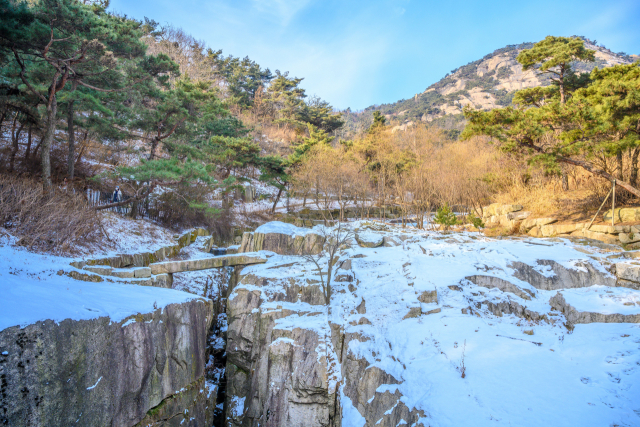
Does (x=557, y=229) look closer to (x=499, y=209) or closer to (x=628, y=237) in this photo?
(x=628, y=237)

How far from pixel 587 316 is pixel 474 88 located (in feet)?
248

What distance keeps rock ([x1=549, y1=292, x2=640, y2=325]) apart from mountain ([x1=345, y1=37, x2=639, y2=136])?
47.4 metres

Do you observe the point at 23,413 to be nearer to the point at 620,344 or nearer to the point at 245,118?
the point at 620,344

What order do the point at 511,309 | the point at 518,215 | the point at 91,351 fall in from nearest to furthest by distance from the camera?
the point at 91,351 → the point at 511,309 → the point at 518,215

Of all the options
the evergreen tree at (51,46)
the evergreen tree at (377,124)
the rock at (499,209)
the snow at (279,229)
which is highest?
the evergreen tree at (377,124)

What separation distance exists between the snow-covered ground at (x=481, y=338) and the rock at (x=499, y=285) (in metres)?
0.16

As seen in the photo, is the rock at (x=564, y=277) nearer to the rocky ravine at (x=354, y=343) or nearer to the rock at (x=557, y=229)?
the rocky ravine at (x=354, y=343)

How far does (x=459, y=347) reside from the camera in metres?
5.80

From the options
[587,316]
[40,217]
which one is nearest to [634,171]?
[587,316]

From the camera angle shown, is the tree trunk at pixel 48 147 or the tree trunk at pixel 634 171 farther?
the tree trunk at pixel 634 171

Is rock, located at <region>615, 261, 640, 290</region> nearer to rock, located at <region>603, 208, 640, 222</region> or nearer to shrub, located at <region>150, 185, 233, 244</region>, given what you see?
rock, located at <region>603, 208, 640, 222</region>

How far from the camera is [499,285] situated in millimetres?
7820

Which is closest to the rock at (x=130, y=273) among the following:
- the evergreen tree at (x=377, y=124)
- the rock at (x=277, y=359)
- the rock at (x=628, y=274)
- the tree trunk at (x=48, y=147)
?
the rock at (x=277, y=359)

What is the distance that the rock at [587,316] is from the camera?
237 inches
